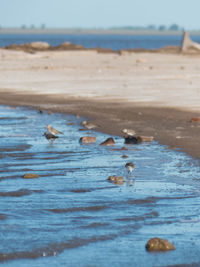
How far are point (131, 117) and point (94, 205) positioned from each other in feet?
26.4

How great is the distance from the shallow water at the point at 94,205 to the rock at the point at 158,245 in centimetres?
8

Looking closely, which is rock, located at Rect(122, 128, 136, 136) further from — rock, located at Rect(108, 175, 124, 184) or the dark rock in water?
rock, located at Rect(108, 175, 124, 184)

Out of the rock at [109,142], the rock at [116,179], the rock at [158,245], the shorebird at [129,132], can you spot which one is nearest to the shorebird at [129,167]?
the rock at [116,179]

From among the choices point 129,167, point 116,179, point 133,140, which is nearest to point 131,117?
point 133,140

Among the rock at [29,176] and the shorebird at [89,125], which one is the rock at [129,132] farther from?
the rock at [29,176]

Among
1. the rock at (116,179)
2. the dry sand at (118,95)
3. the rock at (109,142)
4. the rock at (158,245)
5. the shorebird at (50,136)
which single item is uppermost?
the rock at (158,245)

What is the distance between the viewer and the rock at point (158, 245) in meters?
6.14

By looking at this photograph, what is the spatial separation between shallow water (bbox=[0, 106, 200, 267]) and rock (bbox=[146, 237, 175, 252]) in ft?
0.27

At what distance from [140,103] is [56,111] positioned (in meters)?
2.27

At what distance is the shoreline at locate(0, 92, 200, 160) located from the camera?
12.3 m

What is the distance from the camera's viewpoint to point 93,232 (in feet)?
22.0

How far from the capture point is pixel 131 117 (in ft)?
51.3

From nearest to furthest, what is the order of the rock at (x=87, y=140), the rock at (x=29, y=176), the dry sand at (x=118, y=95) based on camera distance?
1. the rock at (x=29, y=176)
2. the rock at (x=87, y=140)
3. the dry sand at (x=118, y=95)

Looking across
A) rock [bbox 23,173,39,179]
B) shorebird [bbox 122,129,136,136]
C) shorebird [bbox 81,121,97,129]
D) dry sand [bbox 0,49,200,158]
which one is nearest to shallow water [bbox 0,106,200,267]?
rock [bbox 23,173,39,179]
